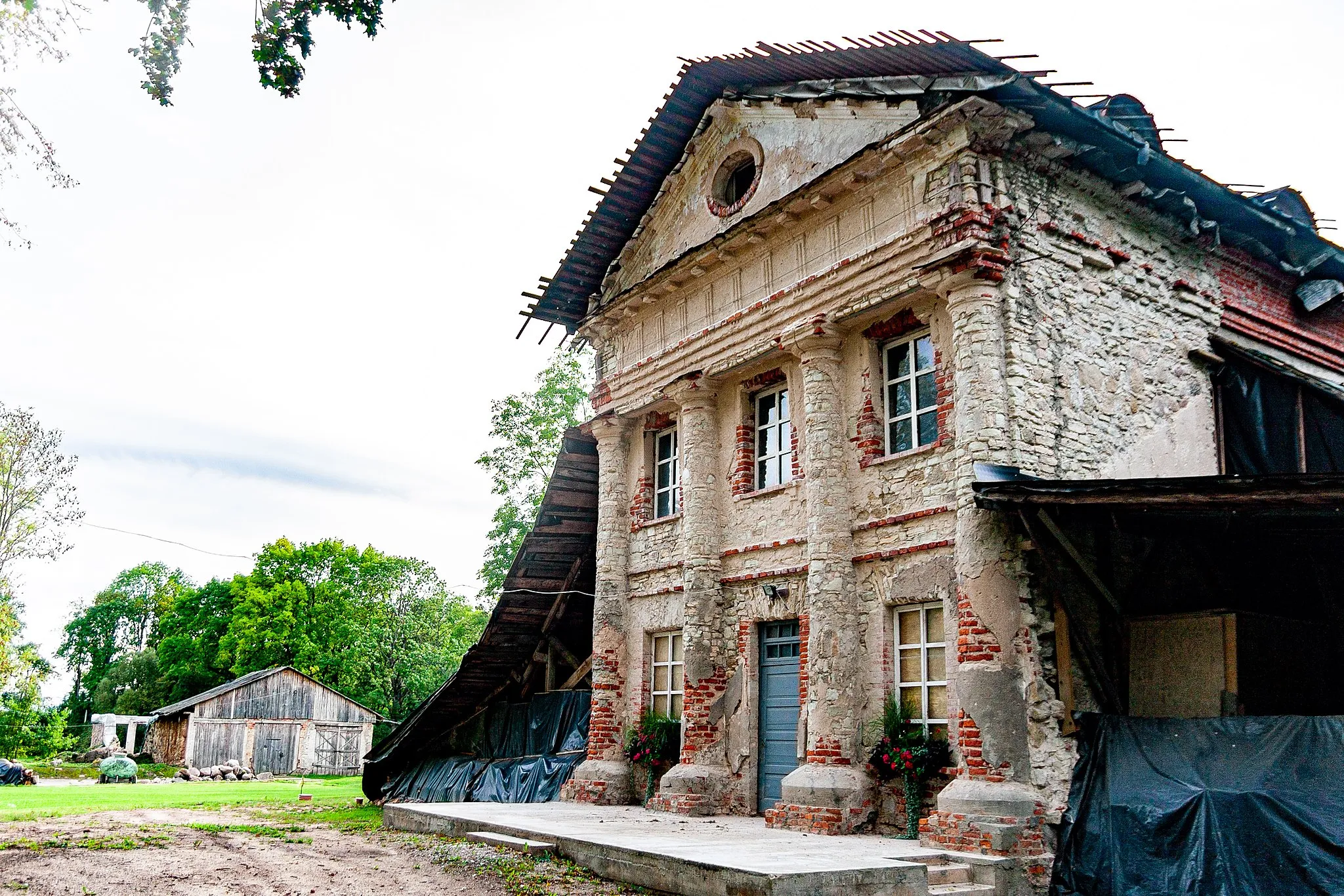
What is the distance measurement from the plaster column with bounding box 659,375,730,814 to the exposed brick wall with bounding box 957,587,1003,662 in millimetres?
4262

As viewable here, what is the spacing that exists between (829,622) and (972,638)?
82.1 inches

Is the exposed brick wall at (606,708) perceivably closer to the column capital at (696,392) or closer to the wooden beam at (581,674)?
the wooden beam at (581,674)

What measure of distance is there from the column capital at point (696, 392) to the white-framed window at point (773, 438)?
2.11 ft

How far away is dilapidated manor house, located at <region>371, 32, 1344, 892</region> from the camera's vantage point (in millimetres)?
10312

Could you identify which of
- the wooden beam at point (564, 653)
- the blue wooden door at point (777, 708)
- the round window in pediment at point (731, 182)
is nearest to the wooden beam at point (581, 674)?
the wooden beam at point (564, 653)

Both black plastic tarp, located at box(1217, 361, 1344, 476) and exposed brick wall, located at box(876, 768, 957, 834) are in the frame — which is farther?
black plastic tarp, located at box(1217, 361, 1344, 476)

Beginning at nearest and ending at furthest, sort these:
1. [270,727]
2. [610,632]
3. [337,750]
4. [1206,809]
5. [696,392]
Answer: [1206,809], [696,392], [610,632], [270,727], [337,750]

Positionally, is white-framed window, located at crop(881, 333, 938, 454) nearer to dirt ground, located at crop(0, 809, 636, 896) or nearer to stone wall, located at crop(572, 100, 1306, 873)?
stone wall, located at crop(572, 100, 1306, 873)

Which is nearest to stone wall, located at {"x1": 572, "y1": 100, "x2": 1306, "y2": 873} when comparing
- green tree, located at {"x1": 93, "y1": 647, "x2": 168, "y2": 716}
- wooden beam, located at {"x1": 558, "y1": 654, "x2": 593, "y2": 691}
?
wooden beam, located at {"x1": 558, "y1": 654, "x2": 593, "y2": 691}

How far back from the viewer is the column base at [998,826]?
9625 millimetres

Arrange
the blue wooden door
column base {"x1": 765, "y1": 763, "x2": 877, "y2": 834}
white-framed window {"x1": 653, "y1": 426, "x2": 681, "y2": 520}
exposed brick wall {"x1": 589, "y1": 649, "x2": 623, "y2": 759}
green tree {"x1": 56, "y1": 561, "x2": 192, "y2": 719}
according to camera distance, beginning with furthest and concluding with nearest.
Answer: green tree {"x1": 56, "y1": 561, "x2": 192, "y2": 719} → white-framed window {"x1": 653, "y1": 426, "x2": 681, "y2": 520} → exposed brick wall {"x1": 589, "y1": 649, "x2": 623, "y2": 759} → the blue wooden door → column base {"x1": 765, "y1": 763, "x2": 877, "y2": 834}

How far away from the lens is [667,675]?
1553 cm

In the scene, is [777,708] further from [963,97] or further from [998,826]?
[963,97]

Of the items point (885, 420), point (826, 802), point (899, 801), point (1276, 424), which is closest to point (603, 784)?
point (826, 802)
